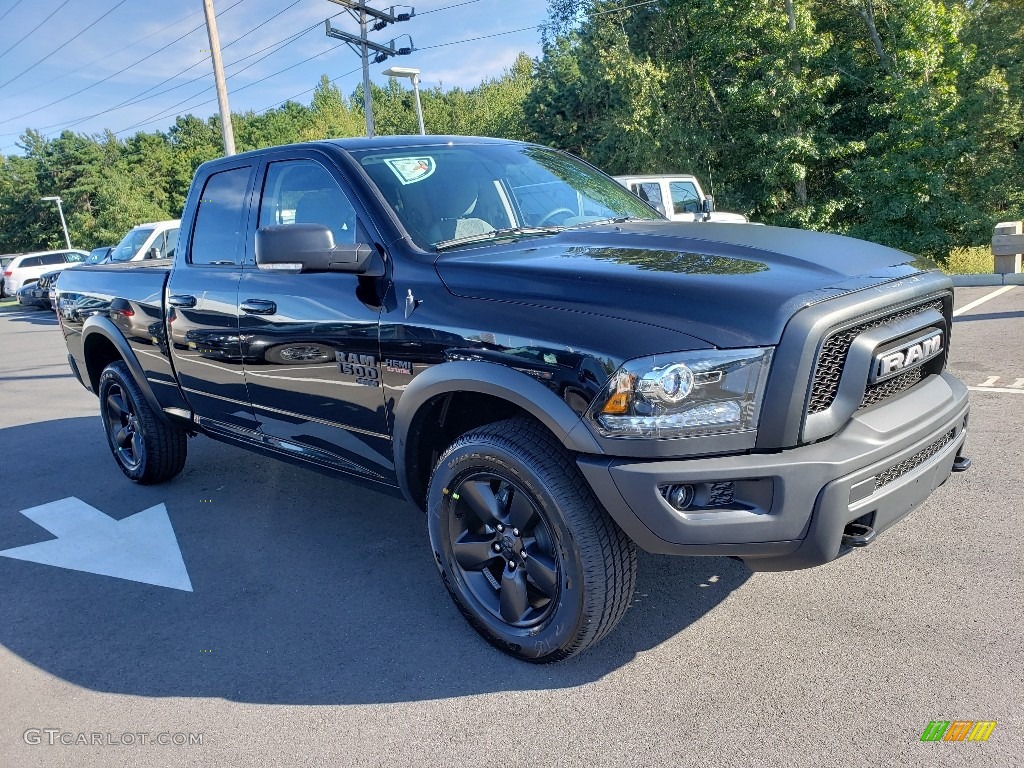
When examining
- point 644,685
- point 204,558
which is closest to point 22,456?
point 204,558

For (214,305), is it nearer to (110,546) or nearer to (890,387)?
(110,546)

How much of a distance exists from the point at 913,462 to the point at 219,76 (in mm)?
19025

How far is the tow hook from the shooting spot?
8.18 feet

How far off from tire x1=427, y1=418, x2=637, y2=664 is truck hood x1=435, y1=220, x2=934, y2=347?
511 millimetres

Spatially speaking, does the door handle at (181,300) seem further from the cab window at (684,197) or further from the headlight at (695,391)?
the cab window at (684,197)

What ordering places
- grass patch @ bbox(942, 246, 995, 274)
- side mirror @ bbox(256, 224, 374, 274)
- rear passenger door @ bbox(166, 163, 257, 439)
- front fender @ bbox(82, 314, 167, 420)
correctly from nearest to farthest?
side mirror @ bbox(256, 224, 374, 274) < rear passenger door @ bbox(166, 163, 257, 439) < front fender @ bbox(82, 314, 167, 420) < grass patch @ bbox(942, 246, 995, 274)

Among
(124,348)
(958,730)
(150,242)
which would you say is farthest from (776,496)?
(150,242)

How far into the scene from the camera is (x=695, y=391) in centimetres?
239

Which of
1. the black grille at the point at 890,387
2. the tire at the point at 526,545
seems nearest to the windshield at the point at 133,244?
the tire at the point at 526,545

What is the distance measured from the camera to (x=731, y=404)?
239cm

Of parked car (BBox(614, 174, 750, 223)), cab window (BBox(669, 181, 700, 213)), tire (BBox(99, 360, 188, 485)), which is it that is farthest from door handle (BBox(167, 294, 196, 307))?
cab window (BBox(669, 181, 700, 213))

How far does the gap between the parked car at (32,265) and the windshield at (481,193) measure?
30.7 meters

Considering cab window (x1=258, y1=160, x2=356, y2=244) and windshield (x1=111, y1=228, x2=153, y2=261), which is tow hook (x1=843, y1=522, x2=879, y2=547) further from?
windshield (x1=111, y1=228, x2=153, y2=261)

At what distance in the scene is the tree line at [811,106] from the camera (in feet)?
67.4
